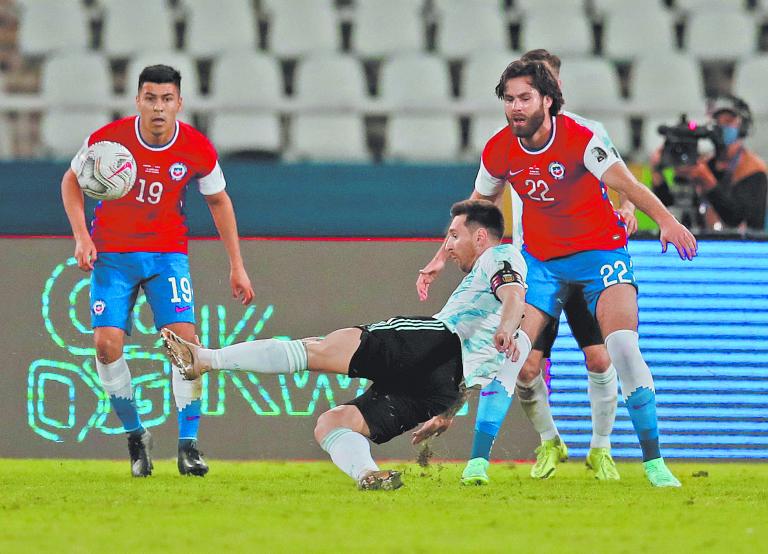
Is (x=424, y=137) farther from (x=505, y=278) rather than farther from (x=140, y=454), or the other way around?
(x=505, y=278)

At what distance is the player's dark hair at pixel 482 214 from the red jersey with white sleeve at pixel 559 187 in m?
0.26

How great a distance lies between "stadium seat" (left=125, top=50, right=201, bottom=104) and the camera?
36.9 ft

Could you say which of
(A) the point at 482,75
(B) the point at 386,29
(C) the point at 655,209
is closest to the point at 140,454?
(C) the point at 655,209

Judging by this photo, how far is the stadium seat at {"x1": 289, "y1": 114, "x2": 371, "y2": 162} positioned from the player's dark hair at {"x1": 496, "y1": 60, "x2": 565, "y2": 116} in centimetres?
468

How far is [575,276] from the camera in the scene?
6.71m

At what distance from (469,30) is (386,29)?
0.70 meters

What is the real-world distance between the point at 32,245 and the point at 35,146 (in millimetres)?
3377

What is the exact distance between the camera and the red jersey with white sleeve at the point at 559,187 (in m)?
6.55

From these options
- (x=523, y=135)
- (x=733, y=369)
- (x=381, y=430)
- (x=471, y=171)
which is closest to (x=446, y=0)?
(x=471, y=171)

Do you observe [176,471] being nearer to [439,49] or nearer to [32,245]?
[32,245]

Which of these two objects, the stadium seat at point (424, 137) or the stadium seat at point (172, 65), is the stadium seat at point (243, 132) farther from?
the stadium seat at point (424, 137)

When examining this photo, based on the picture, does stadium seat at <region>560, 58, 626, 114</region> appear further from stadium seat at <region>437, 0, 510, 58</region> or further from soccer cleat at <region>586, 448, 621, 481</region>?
soccer cleat at <region>586, 448, 621, 481</region>

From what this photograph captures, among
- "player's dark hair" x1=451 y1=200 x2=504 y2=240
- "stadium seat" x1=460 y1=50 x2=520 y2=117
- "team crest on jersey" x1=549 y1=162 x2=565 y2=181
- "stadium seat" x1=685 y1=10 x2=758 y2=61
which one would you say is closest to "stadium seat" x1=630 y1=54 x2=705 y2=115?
"stadium seat" x1=685 y1=10 x2=758 y2=61

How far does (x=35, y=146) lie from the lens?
36.7ft
